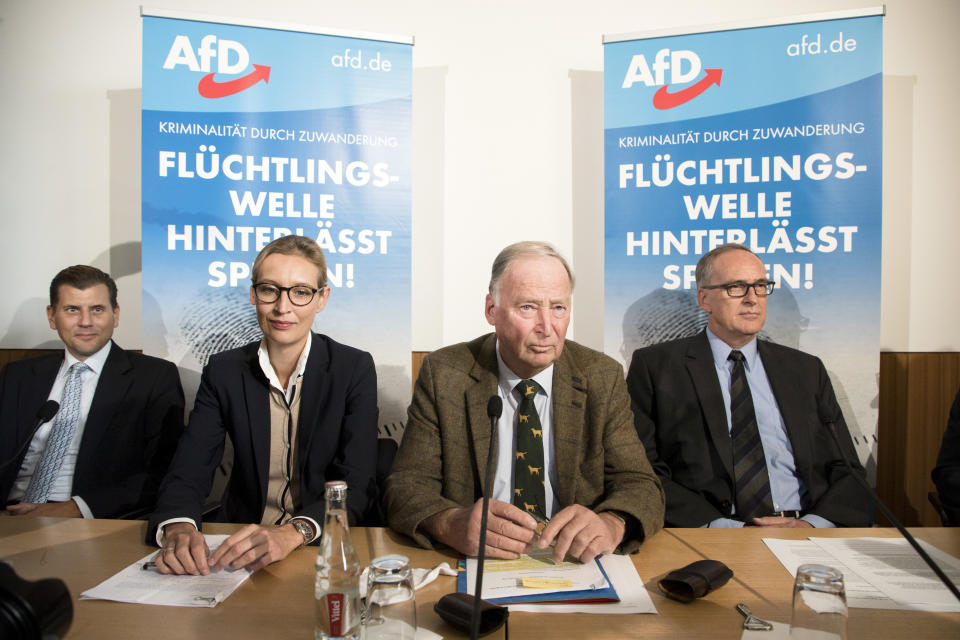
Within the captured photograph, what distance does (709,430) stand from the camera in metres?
2.43

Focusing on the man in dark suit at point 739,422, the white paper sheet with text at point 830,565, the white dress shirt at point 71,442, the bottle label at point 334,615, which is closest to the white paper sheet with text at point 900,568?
the white paper sheet with text at point 830,565

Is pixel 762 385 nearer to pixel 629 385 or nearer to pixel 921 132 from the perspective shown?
pixel 629 385

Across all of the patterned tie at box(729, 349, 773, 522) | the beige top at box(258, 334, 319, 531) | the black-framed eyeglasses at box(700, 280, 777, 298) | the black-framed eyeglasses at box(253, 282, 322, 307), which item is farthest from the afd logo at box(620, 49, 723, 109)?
the beige top at box(258, 334, 319, 531)

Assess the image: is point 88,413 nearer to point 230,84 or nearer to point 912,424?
point 230,84

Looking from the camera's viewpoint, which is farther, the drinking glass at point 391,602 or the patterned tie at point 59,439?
the patterned tie at point 59,439

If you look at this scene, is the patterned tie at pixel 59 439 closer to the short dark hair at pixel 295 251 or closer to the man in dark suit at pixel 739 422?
the short dark hair at pixel 295 251

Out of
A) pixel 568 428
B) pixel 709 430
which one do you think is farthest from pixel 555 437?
pixel 709 430

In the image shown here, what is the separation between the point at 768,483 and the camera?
2367 mm

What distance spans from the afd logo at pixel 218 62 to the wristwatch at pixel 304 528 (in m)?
2.34

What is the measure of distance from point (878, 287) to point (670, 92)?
54.0 inches

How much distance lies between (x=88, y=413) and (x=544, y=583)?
2.32 m

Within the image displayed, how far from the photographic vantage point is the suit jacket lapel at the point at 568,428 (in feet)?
6.12

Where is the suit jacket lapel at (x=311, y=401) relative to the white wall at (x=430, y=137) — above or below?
below

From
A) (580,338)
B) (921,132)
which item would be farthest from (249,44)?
(921,132)
